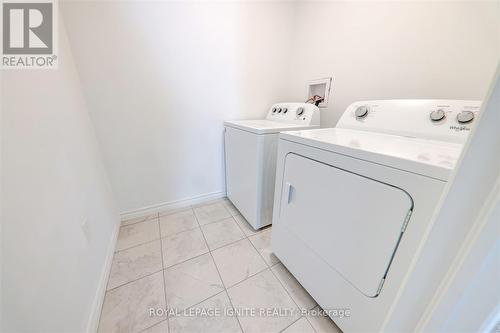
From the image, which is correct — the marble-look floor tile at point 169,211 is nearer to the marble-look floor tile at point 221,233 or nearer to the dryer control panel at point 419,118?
the marble-look floor tile at point 221,233

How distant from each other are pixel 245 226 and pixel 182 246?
564mm

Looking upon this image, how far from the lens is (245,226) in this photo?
1.63 meters

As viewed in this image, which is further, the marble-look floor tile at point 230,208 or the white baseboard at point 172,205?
the marble-look floor tile at point 230,208

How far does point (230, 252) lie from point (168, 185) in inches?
36.8

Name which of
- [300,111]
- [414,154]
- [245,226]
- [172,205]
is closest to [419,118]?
[414,154]

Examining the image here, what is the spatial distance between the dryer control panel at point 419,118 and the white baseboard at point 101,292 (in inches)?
69.0

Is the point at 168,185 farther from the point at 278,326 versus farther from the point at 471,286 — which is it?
the point at 471,286

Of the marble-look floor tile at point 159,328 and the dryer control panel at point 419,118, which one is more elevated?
the dryer control panel at point 419,118

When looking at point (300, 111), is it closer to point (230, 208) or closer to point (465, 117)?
point (465, 117)

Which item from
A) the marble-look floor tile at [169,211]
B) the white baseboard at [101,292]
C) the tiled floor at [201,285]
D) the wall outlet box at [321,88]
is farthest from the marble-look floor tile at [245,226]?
the wall outlet box at [321,88]

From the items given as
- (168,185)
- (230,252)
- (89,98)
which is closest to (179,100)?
(89,98)

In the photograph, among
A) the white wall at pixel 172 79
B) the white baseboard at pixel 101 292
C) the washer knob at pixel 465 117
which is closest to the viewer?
the washer knob at pixel 465 117

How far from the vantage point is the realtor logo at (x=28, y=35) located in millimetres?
658

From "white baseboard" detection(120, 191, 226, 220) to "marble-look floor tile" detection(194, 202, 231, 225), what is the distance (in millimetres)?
102
